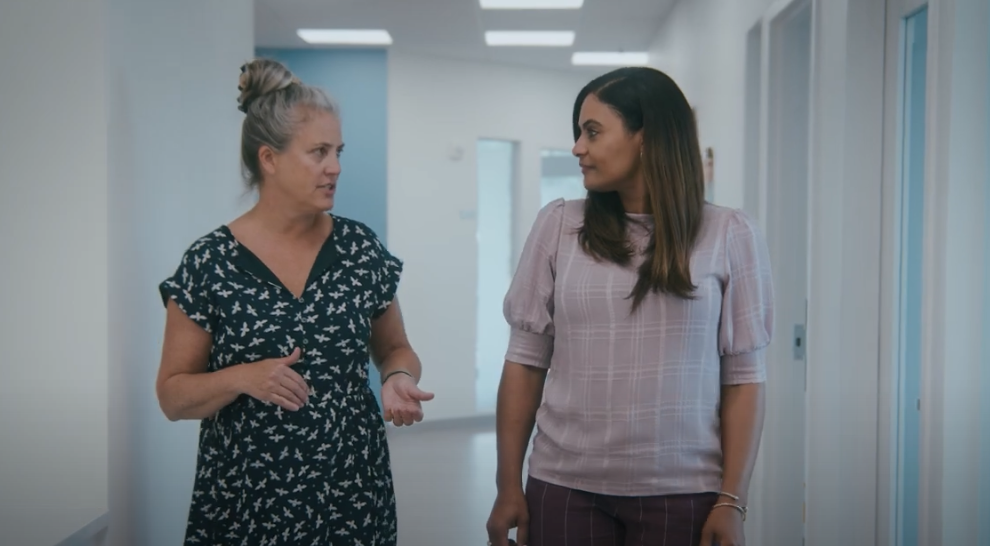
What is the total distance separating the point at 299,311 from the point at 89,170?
788mm

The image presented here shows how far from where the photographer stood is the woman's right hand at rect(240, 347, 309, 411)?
169 centimetres

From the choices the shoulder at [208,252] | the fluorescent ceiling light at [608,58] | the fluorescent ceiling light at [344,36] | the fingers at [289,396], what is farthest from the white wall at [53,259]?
the fluorescent ceiling light at [608,58]

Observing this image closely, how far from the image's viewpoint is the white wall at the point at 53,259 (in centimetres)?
220

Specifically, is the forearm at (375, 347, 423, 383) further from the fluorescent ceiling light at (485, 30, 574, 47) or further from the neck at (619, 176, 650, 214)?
the fluorescent ceiling light at (485, 30, 574, 47)

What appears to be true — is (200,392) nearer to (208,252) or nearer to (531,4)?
(208,252)

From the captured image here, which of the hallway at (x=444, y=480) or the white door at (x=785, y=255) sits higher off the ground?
the white door at (x=785, y=255)

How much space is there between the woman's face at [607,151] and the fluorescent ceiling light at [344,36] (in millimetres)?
6067

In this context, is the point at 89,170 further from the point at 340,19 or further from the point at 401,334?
the point at 340,19

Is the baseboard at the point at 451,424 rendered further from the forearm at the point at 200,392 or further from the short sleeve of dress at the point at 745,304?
the short sleeve of dress at the point at 745,304

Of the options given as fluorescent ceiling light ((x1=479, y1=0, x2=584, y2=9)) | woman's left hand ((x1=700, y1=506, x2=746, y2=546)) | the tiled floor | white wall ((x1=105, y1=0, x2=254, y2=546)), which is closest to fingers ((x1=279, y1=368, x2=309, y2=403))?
white wall ((x1=105, y1=0, x2=254, y2=546))

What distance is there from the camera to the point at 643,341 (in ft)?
5.58

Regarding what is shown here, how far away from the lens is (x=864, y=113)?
2.78 metres

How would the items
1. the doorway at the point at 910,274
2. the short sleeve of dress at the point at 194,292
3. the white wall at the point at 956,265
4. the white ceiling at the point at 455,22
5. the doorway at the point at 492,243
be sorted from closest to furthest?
the short sleeve of dress at the point at 194,292, the white wall at the point at 956,265, the doorway at the point at 910,274, the white ceiling at the point at 455,22, the doorway at the point at 492,243

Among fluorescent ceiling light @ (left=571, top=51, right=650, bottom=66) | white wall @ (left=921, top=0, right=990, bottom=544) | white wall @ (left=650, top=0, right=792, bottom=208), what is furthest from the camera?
fluorescent ceiling light @ (left=571, top=51, right=650, bottom=66)
